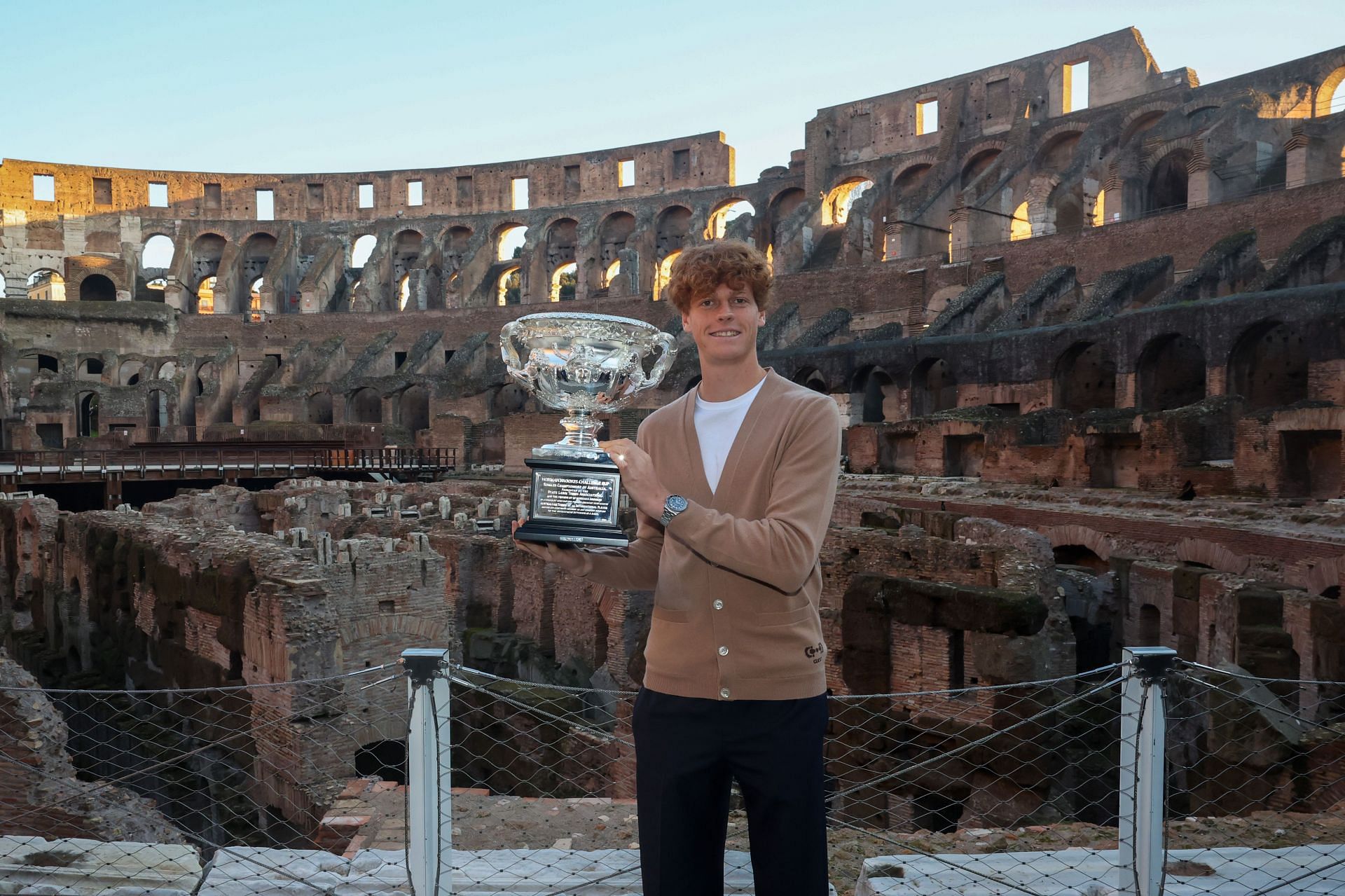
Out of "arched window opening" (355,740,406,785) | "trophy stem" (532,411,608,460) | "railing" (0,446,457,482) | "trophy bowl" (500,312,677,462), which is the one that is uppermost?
"trophy bowl" (500,312,677,462)

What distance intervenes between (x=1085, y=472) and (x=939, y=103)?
2794cm

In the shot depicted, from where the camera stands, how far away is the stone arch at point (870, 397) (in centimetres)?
2570

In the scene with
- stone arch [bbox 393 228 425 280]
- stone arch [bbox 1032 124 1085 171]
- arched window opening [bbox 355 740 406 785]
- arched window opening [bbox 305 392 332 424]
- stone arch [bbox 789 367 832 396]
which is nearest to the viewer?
arched window opening [bbox 355 740 406 785]

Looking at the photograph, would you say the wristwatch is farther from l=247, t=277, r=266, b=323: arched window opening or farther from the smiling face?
l=247, t=277, r=266, b=323: arched window opening

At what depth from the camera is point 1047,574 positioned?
28.7ft

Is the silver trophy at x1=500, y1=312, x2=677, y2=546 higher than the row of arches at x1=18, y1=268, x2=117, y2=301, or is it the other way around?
the row of arches at x1=18, y1=268, x2=117, y2=301

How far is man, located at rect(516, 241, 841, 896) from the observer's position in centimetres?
224

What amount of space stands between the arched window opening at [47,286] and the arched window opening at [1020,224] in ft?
145

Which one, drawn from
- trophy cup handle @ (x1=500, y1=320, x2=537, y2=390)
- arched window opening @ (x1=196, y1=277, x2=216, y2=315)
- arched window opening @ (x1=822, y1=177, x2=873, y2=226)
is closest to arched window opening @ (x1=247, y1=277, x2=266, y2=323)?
arched window opening @ (x1=196, y1=277, x2=216, y2=315)

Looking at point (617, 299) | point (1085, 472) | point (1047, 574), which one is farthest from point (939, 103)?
point (1047, 574)

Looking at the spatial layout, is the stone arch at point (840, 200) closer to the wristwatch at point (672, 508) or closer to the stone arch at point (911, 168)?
the stone arch at point (911, 168)

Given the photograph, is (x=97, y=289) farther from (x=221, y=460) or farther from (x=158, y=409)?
(x=221, y=460)

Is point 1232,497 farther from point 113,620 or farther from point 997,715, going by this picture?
point 113,620

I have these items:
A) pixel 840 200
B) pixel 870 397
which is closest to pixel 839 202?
pixel 840 200
